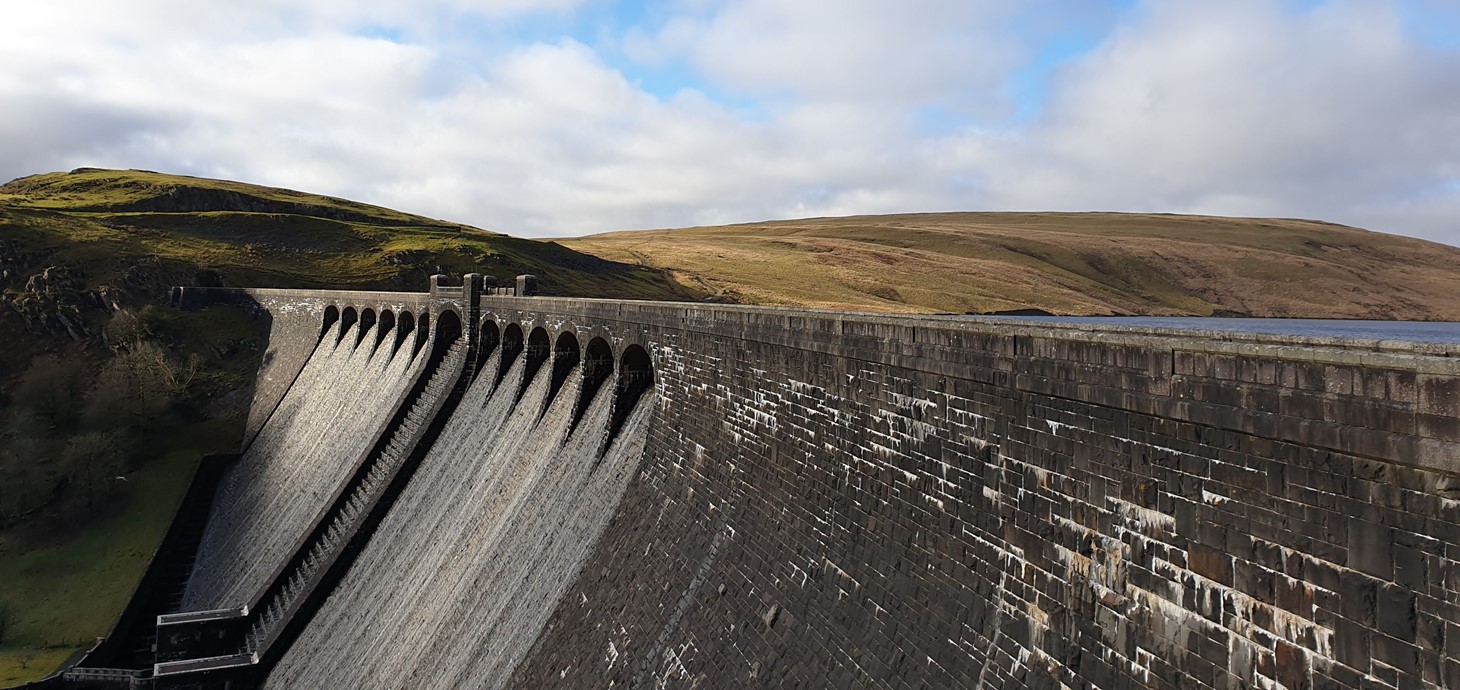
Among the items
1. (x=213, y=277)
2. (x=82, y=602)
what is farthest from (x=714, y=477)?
(x=213, y=277)

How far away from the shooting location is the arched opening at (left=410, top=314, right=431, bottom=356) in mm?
37969

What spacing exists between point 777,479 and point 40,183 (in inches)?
5661

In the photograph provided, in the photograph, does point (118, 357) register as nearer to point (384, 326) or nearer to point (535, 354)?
point (384, 326)

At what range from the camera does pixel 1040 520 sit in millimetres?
8789

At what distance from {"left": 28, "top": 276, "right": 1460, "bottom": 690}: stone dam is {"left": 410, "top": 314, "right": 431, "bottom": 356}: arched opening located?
759 centimetres

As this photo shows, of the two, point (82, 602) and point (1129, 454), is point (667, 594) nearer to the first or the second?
point (1129, 454)

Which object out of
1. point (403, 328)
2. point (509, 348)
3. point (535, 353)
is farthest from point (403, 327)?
point (535, 353)

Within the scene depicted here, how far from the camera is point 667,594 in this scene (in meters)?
15.3

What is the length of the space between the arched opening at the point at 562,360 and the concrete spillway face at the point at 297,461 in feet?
39.7

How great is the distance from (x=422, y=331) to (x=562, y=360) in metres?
15.7

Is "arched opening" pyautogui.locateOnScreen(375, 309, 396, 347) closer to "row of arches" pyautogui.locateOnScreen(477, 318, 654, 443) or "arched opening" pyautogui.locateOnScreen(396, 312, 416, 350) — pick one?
"arched opening" pyautogui.locateOnScreen(396, 312, 416, 350)

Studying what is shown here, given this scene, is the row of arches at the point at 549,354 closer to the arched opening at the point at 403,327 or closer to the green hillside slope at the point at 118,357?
the arched opening at the point at 403,327

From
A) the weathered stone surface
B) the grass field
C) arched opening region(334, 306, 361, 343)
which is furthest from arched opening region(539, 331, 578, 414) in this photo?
arched opening region(334, 306, 361, 343)

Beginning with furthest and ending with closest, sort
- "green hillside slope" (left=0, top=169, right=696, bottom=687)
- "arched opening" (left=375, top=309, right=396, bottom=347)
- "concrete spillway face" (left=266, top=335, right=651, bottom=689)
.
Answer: "arched opening" (left=375, top=309, right=396, bottom=347) < "green hillside slope" (left=0, top=169, right=696, bottom=687) < "concrete spillway face" (left=266, top=335, right=651, bottom=689)
